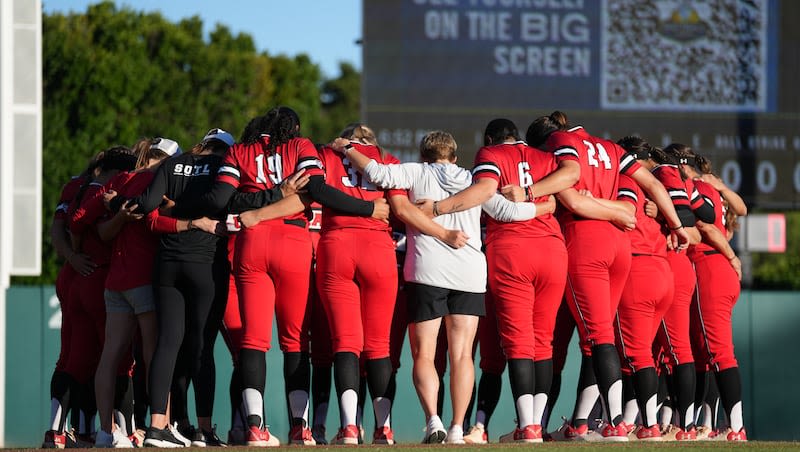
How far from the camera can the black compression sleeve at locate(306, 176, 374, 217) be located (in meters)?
6.96

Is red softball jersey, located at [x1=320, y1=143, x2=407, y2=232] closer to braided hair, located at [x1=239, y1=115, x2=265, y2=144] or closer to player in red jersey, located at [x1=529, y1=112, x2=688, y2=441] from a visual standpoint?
braided hair, located at [x1=239, y1=115, x2=265, y2=144]

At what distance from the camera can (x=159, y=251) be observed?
7.16 meters

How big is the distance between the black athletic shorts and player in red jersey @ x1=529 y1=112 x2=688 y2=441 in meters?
0.64

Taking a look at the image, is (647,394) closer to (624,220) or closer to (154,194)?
(624,220)

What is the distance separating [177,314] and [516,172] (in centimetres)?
212

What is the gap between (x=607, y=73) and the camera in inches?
551

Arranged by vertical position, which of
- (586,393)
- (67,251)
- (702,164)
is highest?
(702,164)

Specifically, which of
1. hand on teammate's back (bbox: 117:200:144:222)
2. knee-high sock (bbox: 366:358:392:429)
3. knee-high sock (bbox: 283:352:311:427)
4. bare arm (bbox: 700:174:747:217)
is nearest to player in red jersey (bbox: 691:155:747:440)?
bare arm (bbox: 700:174:747:217)

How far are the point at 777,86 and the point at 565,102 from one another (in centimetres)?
248

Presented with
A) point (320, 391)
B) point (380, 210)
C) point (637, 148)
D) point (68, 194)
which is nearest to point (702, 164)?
point (637, 148)

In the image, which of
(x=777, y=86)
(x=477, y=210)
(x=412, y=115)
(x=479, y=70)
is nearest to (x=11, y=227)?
(x=412, y=115)

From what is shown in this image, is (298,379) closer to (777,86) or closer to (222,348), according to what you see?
(222,348)

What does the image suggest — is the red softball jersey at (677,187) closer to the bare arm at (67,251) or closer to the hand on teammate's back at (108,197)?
the hand on teammate's back at (108,197)

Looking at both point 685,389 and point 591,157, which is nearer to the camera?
point 591,157
